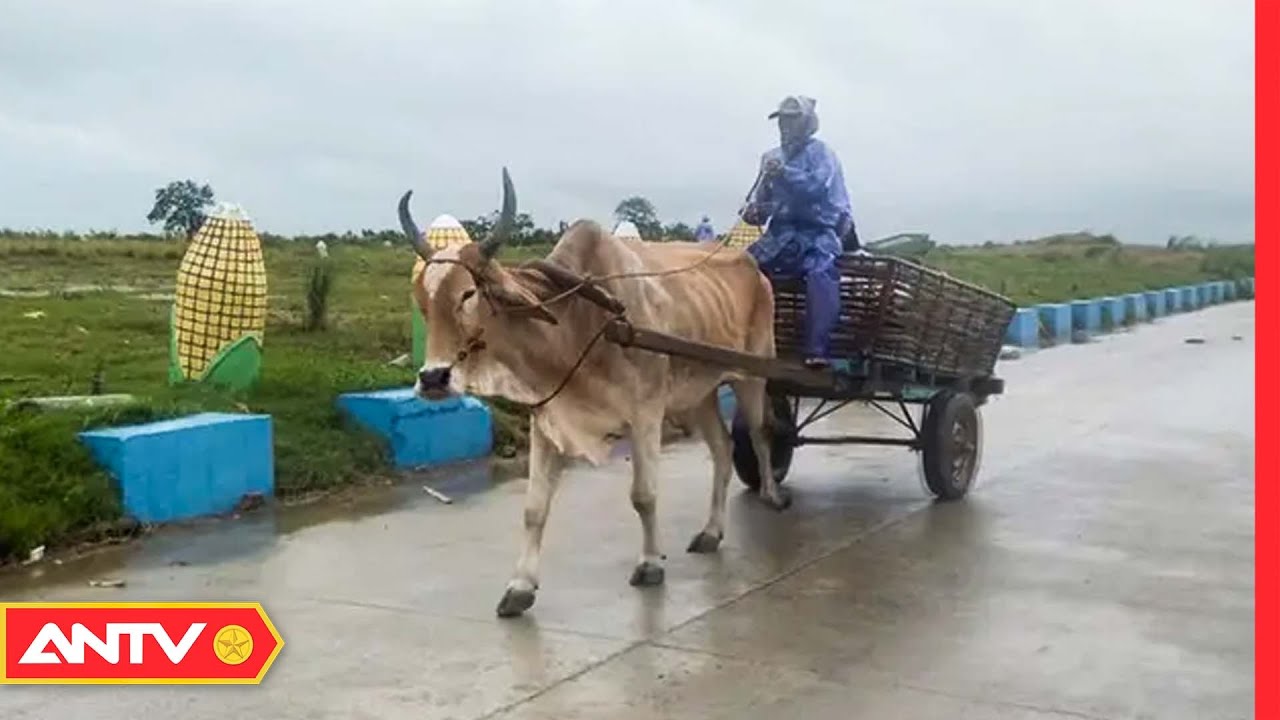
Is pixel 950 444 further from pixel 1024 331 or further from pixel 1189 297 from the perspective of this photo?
pixel 1189 297

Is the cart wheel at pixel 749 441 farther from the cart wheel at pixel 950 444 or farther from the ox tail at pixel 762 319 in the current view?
the ox tail at pixel 762 319

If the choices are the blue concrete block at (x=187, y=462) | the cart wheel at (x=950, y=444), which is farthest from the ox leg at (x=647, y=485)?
the blue concrete block at (x=187, y=462)

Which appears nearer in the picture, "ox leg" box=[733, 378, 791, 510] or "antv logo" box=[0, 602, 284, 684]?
"antv logo" box=[0, 602, 284, 684]

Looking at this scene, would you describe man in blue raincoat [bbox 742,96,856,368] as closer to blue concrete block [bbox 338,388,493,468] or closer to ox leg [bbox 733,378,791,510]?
ox leg [bbox 733,378,791,510]

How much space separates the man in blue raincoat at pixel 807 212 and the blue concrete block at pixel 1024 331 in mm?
14473

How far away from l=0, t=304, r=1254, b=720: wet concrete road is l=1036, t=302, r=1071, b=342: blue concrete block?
13.9 meters

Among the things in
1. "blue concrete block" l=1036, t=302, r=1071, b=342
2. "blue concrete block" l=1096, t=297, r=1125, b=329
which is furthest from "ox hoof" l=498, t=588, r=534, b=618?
"blue concrete block" l=1096, t=297, r=1125, b=329

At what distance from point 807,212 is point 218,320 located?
429 centimetres

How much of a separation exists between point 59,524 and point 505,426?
3.96 m

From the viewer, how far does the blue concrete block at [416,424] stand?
9344 mm

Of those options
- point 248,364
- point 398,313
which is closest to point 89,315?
point 398,313

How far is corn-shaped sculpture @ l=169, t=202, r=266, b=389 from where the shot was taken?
9.84 meters

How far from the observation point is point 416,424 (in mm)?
9430

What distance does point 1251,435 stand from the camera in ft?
39.4
